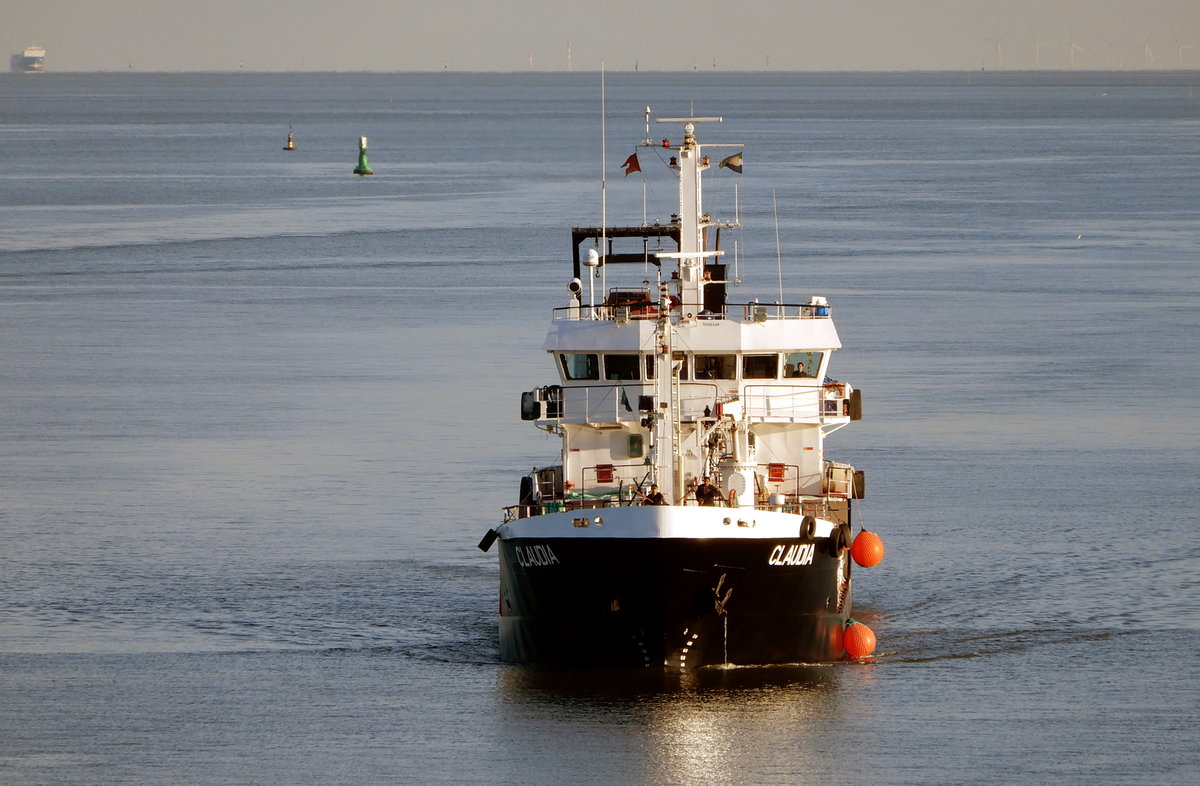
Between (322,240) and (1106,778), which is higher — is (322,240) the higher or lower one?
the higher one

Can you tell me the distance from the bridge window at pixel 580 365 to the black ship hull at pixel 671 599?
3.93 m

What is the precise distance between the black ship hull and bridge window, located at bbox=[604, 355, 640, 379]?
4091 mm

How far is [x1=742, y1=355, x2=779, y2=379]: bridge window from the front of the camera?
4047 centimetres

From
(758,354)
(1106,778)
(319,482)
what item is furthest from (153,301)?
(1106,778)

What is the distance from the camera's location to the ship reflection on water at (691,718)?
33.9 m

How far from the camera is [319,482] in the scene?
5662 centimetres

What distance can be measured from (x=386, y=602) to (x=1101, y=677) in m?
14.9

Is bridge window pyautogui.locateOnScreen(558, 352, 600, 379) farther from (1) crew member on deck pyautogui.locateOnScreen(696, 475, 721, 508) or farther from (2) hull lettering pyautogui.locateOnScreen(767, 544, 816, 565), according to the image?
(2) hull lettering pyautogui.locateOnScreen(767, 544, 816, 565)

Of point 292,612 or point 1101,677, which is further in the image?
point 292,612

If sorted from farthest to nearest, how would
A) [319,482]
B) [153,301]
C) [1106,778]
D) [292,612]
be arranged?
[153,301]
[319,482]
[292,612]
[1106,778]

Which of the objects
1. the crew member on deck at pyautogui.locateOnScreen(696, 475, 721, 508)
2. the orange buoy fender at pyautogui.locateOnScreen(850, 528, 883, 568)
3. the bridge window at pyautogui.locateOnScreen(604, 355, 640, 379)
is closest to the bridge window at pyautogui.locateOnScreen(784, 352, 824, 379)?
the bridge window at pyautogui.locateOnScreen(604, 355, 640, 379)

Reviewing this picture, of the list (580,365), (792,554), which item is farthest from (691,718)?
(580,365)

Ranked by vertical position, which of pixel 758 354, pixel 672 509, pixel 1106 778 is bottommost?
pixel 1106 778

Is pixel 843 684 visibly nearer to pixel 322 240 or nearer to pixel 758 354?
pixel 758 354
